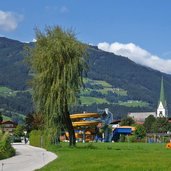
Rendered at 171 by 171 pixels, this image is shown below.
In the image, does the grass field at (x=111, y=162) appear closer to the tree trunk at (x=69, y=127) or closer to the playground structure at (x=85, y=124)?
the tree trunk at (x=69, y=127)

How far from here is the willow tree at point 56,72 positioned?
153 feet

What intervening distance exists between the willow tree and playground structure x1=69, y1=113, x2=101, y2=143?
55.1 m

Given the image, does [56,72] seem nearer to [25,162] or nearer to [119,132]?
[25,162]

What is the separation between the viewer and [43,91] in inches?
1869

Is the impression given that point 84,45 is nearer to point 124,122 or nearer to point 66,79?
point 66,79

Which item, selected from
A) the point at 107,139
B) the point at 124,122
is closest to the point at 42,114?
the point at 107,139

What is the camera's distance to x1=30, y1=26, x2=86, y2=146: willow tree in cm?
4653

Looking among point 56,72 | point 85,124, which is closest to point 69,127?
point 56,72

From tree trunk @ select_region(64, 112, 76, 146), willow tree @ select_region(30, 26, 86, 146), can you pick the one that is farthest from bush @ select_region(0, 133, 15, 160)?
tree trunk @ select_region(64, 112, 76, 146)

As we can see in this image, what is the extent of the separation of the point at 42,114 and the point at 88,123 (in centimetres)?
6425

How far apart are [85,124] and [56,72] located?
65128mm

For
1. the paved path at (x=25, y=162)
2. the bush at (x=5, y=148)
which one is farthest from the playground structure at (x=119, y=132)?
the paved path at (x=25, y=162)

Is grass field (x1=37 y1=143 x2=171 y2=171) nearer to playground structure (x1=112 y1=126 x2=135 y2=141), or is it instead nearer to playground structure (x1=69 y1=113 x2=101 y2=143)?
playground structure (x1=69 y1=113 x2=101 y2=143)

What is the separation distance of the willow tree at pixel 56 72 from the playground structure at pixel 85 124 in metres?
55.1
